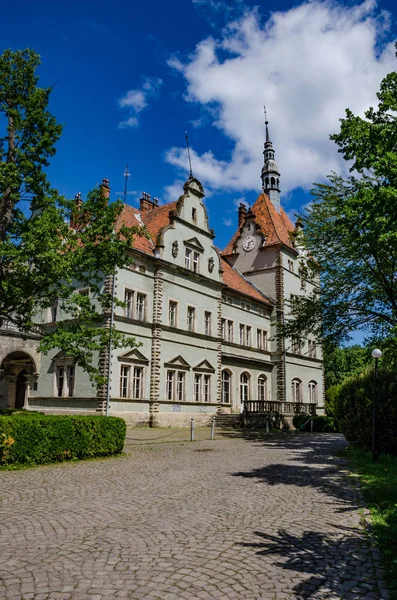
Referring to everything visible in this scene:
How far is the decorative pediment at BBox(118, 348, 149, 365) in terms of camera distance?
2848cm

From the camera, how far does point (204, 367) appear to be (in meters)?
35.0

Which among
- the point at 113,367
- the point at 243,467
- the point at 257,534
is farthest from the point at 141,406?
the point at 257,534

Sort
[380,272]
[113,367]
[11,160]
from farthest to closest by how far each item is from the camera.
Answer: [113,367]
[380,272]
[11,160]

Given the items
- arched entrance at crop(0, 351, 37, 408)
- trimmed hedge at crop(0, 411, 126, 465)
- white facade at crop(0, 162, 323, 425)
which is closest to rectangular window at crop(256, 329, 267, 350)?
white facade at crop(0, 162, 323, 425)

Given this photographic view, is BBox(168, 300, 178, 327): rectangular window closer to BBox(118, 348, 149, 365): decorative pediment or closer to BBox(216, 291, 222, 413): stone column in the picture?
BBox(118, 348, 149, 365): decorative pediment

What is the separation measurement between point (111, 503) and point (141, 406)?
21.0 meters

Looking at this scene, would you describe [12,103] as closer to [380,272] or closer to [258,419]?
[380,272]

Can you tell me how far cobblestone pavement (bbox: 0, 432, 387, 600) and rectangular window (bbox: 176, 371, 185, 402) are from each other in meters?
20.0

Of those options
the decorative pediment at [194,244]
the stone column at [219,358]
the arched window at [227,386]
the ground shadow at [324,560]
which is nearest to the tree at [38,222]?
the ground shadow at [324,560]

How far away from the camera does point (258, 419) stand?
33.3 metres

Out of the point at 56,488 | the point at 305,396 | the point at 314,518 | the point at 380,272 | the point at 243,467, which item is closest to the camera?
the point at 314,518

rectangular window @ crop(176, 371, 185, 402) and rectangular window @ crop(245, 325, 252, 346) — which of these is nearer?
rectangular window @ crop(176, 371, 185, 402)

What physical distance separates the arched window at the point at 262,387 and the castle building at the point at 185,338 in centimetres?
10

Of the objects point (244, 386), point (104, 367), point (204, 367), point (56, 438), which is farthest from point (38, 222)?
point (244, 386)
